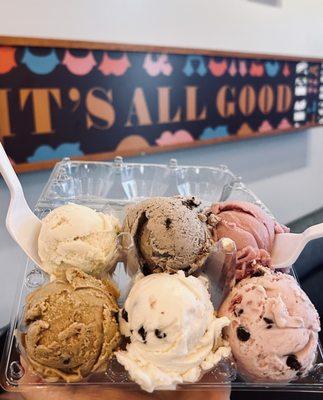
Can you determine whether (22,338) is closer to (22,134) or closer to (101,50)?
(22,134)

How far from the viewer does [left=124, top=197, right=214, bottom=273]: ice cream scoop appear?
65 cm

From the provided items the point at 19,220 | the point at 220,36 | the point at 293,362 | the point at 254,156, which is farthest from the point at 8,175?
the point at 254,156

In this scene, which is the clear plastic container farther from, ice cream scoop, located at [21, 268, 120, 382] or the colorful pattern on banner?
the colorful pattern on banner

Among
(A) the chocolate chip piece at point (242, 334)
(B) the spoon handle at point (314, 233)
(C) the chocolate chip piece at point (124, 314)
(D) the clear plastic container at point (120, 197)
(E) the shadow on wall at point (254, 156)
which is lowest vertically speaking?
(E) the shadow on wall at point (254, 156)

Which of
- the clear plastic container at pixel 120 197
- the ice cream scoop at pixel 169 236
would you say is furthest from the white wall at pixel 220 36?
the ice cream scoop at pixel 169 236

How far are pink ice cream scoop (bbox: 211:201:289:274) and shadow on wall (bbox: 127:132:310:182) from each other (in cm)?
123

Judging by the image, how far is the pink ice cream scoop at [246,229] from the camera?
71 centimetres

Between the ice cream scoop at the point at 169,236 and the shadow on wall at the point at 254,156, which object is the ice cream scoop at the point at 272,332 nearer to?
the ice cream scoop at the point at 169,236

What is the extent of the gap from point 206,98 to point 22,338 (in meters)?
1.76

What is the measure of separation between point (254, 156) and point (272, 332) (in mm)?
2082

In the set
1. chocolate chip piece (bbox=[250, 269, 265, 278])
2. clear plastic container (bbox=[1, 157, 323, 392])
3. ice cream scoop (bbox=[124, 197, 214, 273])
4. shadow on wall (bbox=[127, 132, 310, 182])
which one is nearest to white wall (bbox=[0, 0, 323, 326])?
shadow on wall (bbox=[127, 132, 310, 182])

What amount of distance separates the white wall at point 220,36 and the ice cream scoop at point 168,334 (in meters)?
1.11

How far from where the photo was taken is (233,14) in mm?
2275

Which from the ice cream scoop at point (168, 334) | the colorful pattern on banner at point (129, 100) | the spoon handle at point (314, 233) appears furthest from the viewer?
the colorful pattern on banner at point (129, 100)
